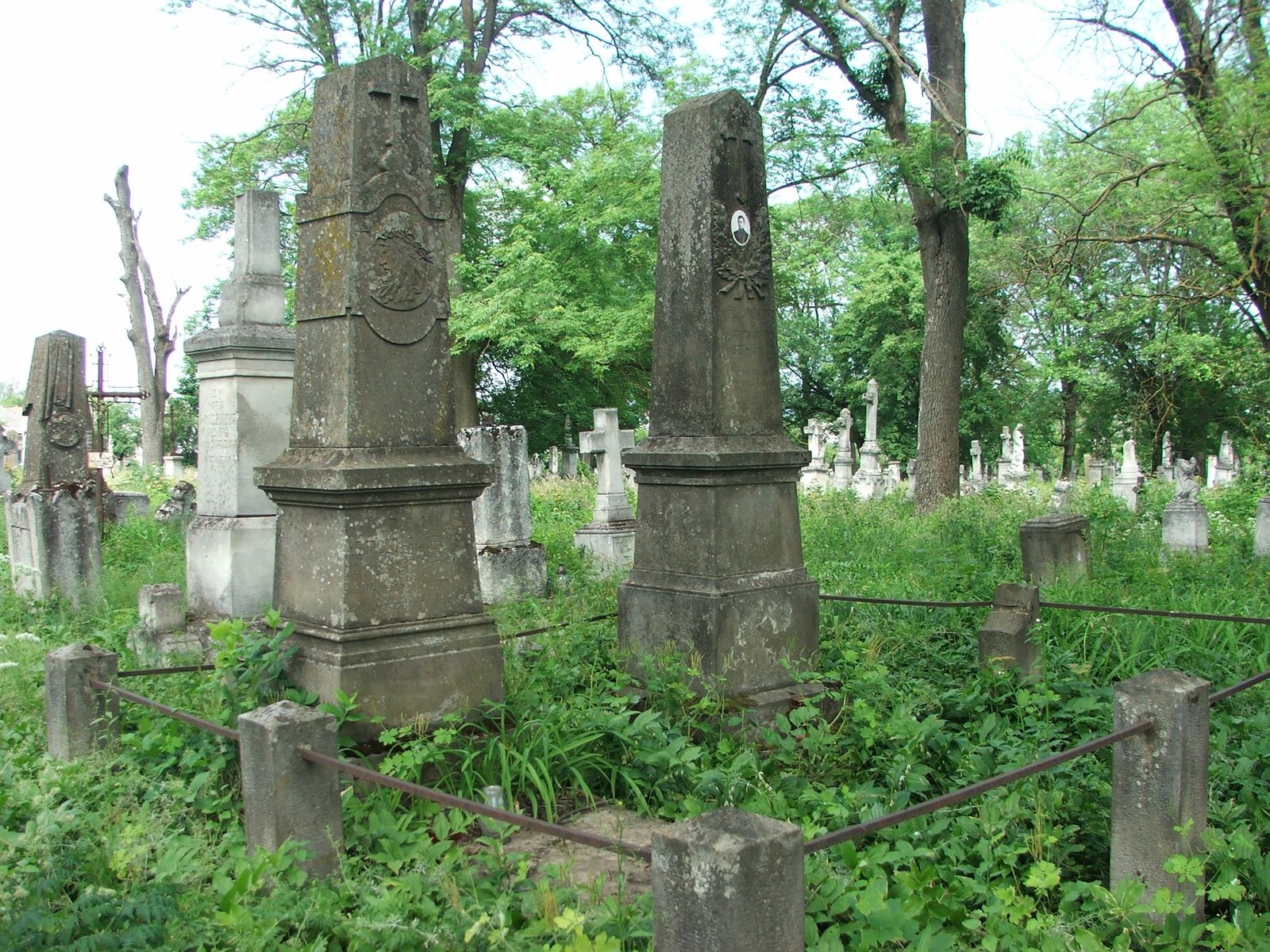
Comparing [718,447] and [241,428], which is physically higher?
[241,428]

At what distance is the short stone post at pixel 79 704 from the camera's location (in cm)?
426

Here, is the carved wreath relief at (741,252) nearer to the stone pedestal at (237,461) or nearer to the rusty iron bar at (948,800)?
the rusty iron bar at (948,800)

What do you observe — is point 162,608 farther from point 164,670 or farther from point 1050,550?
point 1050,550

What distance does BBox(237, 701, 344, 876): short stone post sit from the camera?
3287mm

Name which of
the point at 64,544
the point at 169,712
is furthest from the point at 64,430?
the point at 169,712

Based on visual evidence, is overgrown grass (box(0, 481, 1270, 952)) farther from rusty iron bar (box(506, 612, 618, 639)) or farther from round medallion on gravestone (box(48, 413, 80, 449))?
round medallion on gravestone (box(48, 413, 80, 449))

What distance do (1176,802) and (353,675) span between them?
3243 millimetres

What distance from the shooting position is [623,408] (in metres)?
31.6

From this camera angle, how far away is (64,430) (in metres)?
11.1

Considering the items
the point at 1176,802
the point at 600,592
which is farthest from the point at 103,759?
the point at 600,592

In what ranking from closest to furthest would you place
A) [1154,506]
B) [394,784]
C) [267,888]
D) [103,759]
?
[394,784], [267,888], [103,759], [1154,506]

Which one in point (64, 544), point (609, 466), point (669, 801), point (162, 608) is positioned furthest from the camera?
point (609, 466)

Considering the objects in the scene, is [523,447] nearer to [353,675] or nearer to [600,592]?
[600,592]

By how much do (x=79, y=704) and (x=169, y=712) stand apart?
83cm
